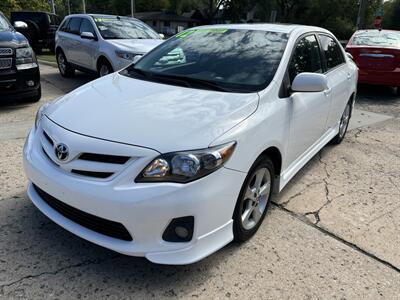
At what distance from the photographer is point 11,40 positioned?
624 cm

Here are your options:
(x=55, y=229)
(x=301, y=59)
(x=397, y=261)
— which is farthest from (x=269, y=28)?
(x=55, y=229)

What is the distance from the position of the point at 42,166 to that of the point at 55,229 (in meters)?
0.63

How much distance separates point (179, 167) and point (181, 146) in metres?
0.14

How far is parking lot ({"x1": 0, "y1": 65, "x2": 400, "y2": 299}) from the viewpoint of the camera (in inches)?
96.7

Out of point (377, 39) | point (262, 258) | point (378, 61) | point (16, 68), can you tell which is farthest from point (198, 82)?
point (377, 39)

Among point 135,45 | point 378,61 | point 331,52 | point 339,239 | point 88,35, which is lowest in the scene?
point 339,239

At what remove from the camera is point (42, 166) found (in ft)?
8.50

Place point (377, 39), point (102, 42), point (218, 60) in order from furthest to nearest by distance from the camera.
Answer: point (377, 39) < point (102, 42) < point (218, 60)

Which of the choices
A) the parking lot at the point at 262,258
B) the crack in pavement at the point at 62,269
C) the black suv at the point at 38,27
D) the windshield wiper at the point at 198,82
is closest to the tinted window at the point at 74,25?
the parking lot at the point at 262,258

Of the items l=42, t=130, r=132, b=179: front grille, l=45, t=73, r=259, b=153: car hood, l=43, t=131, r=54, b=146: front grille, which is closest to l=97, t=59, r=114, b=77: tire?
l=45, t=73, r=259, b=153: car hood

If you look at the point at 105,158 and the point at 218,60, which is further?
the point at 218,60

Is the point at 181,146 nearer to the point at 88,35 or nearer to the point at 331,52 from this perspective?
the point at 331,52

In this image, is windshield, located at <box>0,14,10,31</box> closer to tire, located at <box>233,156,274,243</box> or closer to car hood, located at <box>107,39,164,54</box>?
car hood, located at <box>107,39,164,54</box>

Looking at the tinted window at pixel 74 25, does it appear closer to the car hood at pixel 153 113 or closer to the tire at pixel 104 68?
the tire at pixel 104 68
